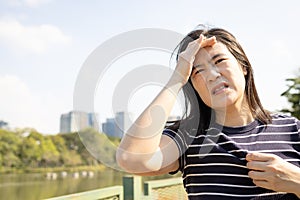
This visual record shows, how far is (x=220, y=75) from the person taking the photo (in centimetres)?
79

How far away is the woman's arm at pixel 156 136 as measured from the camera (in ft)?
2.40

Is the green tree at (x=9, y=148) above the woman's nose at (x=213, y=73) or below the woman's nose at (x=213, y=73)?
above

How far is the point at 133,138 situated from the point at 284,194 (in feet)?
1.04

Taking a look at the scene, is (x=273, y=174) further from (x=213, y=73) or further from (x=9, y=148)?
(x=9, y=148)

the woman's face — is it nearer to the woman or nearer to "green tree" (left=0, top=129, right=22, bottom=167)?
the woman

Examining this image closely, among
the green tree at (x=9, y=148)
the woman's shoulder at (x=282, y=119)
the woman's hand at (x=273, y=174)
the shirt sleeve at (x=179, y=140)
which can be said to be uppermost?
the green tree at (x=9, y=148)

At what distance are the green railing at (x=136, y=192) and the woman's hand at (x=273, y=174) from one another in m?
0.75

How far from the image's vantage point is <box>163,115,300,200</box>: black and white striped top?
2.53 ft

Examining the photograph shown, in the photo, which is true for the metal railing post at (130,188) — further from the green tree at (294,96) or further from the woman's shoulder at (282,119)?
the green tree at (294,96)

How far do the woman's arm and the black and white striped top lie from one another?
4 cm

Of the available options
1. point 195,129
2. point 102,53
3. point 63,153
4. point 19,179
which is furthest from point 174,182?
point 19,179

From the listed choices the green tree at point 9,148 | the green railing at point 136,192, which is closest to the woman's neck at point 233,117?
the green railing at point 136,192

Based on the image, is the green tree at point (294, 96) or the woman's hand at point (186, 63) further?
the green tree at point (294, 96)

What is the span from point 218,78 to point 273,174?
0.21 metres
